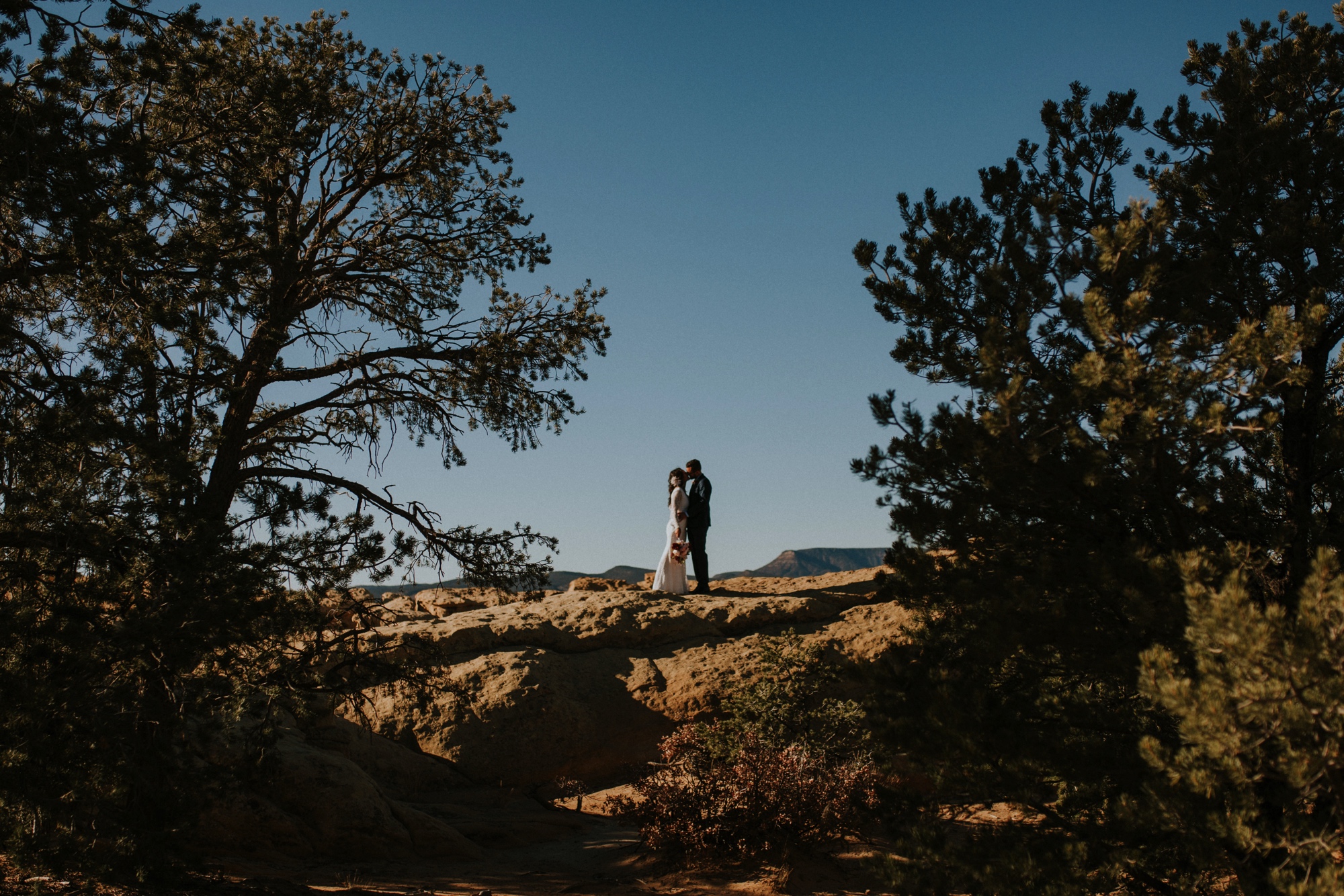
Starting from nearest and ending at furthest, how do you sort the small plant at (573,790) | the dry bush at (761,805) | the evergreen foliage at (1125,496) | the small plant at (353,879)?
the evergreen foliage at (1125,496) < the small plant at (353,879) < the dry bush at (761,805) < the small plant at (573,790)

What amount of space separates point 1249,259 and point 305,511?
6851mm

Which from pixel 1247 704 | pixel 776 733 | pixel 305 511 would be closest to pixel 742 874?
pixel 776 733

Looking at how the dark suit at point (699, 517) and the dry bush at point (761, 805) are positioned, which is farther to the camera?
the dark suit at point (699, 517)

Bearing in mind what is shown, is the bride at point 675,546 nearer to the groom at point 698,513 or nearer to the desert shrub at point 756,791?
the groom at point 698,513

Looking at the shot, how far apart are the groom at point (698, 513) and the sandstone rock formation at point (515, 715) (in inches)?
25.0

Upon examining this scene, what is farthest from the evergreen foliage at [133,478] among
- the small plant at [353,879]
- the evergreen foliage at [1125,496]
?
the evergreen foliage at [1125,496]

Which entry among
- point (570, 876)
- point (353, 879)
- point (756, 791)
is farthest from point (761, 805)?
point (353, 879)

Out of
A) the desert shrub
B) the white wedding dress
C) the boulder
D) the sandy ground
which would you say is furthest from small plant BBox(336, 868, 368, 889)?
the white wedding dress

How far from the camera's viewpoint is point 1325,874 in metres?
3.48

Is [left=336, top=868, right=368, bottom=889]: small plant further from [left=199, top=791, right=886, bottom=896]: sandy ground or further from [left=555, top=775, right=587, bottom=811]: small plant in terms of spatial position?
[left=555, top=775, right=587, bottom=811]: small plant

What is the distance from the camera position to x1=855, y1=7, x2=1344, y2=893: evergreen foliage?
4.41m

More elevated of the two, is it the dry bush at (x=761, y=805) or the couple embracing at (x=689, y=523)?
the couple embracing at (x=689, y=523)

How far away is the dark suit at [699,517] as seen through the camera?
530 inches

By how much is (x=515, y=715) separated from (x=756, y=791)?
456 cm
